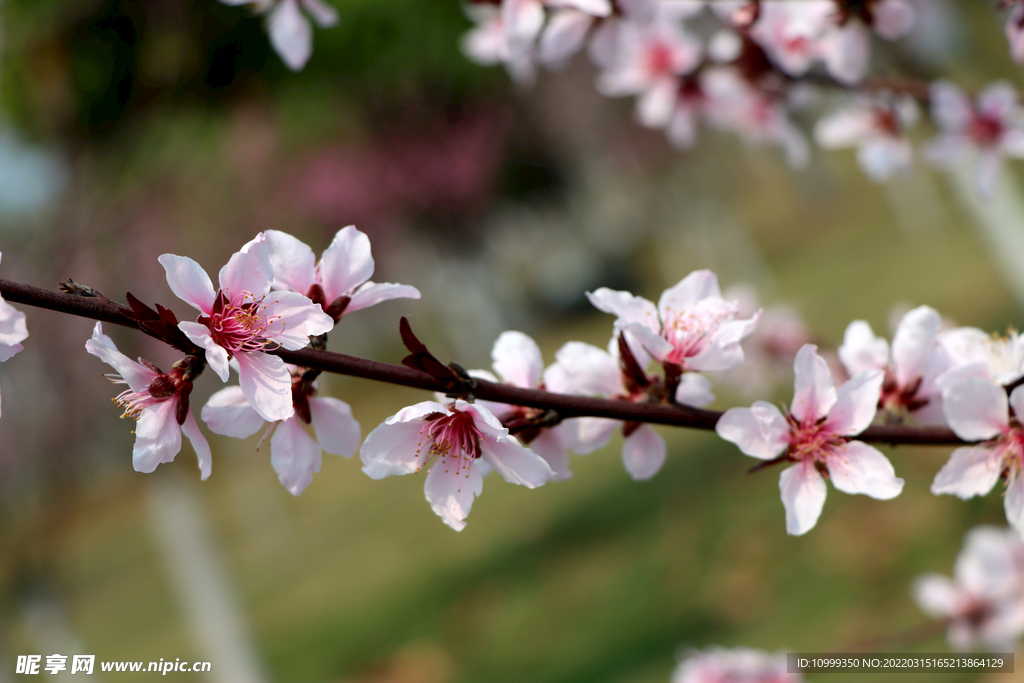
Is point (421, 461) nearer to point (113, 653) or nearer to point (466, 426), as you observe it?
point (466, 426)

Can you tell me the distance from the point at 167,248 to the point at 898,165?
12.4 feet

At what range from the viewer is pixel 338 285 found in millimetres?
904

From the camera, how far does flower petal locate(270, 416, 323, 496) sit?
0.90 m

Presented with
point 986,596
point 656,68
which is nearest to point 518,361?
point 656,68

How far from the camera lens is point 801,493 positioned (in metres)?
0.90

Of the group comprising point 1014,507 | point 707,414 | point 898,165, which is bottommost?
point 1014,507

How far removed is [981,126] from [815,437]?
3.48ft

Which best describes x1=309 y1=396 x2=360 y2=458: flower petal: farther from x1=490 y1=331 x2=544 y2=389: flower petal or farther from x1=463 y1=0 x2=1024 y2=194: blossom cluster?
x1=463 y1=0 x2=1024 y2=194: blossom cluster

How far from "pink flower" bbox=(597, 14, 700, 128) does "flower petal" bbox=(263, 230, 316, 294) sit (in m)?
1.13

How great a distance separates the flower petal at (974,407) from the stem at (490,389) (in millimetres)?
47

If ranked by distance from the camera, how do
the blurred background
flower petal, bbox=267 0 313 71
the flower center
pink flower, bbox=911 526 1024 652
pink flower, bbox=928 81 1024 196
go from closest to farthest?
the flower center → flower petal, bbox=267 0 313 71 → pink flower, bbox=928 81 1024 196 → pink flower, bbox=911 526 1024 652 → the blurred background

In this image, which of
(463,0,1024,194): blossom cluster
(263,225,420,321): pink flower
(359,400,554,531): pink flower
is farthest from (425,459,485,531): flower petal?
(463,0,1024,194): blossom cluster

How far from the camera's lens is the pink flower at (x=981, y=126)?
1554 millimetres

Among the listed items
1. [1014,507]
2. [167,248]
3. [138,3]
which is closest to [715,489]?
[167,248]
